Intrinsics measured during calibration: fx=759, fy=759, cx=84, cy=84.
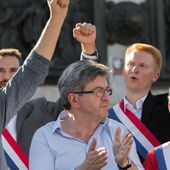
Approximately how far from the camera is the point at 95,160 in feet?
8.96

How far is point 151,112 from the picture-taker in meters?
3.79

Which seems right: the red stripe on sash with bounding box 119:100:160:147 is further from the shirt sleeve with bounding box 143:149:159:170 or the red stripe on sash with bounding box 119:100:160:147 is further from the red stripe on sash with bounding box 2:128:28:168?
the red stripe on sash with bounding box 2:128:28:168

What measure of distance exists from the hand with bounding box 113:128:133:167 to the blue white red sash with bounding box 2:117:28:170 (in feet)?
3.26

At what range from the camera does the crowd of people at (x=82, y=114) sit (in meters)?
2.71

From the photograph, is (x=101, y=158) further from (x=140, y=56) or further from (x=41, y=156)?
(x=140, y=56)

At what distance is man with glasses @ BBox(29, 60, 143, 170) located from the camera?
9.72 ft

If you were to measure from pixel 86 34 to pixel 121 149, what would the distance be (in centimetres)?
87

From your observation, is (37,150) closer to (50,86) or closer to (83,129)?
(83,129)

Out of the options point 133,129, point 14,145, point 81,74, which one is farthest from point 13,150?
point 81,74

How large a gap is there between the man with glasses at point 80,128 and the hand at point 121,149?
75mm

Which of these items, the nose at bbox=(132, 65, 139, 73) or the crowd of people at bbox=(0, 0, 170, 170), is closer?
the crowd of people at bbox=(0, 0, 170, 170)

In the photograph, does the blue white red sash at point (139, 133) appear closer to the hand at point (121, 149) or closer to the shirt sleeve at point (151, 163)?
the shirt sleeve at point (151, 163)

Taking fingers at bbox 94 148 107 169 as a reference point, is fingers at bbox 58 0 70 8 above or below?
above

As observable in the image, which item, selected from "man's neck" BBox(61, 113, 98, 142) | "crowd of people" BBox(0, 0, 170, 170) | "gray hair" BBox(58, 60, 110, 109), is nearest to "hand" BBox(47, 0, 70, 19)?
"crowd of people" BBox(0, 0, 170, 170)
